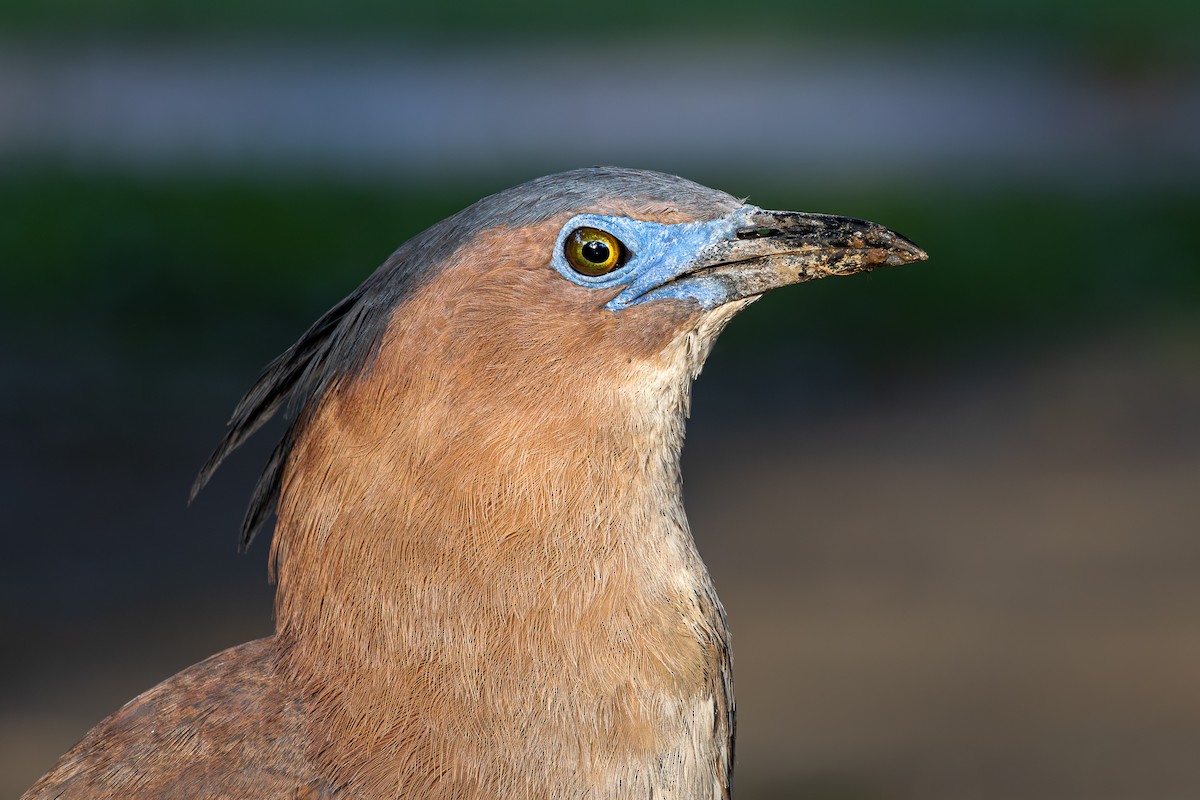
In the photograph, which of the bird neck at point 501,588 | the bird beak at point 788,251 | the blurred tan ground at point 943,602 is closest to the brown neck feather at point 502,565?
the bird neck at point 501,588

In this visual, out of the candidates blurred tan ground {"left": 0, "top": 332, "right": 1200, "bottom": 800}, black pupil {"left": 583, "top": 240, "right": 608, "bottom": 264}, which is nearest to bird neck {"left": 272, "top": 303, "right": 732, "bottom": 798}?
black pupil {"left": 583, "top": 240, "right": 608, "bottom": 264}

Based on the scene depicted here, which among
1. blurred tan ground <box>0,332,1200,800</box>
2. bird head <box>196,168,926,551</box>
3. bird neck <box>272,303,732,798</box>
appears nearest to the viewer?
bird neck <box>272,303,732,798</box>

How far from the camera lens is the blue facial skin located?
295 cm

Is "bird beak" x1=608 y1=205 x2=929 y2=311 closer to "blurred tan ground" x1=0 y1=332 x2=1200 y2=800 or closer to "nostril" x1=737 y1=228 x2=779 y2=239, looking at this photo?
"nostril" x1=737 y1=228 x2=779 y2=239

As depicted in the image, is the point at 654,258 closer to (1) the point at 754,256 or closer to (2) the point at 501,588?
(1) the point at 754,256

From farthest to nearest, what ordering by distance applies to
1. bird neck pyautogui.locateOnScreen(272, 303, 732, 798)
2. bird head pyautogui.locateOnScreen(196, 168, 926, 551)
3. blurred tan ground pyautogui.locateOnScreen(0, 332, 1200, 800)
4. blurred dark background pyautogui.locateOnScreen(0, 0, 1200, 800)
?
blurred dark background pyautogui.locateOnScreen(0, 0, 1200, 800) < blurred tan ground pyautogui.locateOnScreen(0, 332, 1200, 800) < bird head pyautogui.locateOnScreen(196, 168, 926, 551) < bird neck pyautogui.locateOnScreen(272, 303, 732, 798)

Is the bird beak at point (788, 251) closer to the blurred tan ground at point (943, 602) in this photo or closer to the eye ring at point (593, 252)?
the eye ring at point (593, 252)

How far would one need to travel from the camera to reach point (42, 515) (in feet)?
26.8

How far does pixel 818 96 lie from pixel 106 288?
10087 mm

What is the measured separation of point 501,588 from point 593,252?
69 centimetres

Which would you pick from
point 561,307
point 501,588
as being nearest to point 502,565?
point 501,588

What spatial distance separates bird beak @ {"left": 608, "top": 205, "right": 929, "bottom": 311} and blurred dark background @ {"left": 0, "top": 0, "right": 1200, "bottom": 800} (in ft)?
11.7

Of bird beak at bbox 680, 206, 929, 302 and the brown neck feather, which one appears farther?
bird beak at bbox 680, 206, 929, 302

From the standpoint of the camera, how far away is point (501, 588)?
286 cm
